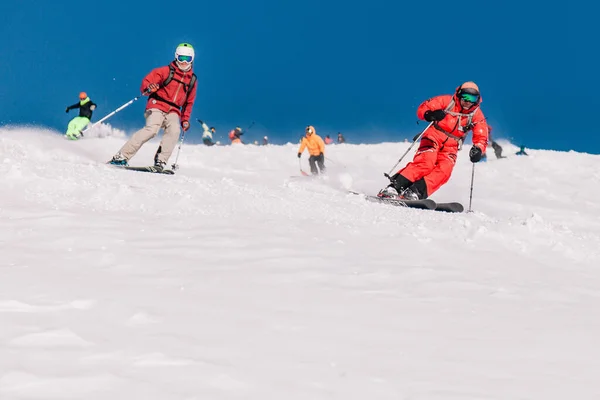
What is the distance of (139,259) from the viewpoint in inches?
143

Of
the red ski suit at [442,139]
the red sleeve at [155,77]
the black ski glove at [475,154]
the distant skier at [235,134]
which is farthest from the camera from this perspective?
the distant skier at [235,134]

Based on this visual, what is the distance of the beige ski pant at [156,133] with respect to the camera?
385 inches

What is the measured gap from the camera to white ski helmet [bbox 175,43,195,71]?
962cm

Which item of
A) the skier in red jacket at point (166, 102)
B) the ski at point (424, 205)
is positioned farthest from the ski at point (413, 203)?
the skier in red jacket at point (166, 102)

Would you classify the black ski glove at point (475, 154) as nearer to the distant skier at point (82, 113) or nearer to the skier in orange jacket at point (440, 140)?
the skier in orange jacket at point (440, 140)

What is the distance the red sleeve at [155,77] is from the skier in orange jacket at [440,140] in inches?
142

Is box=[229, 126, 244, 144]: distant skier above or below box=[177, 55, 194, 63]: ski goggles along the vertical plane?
above

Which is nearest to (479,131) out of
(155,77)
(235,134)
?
(155,77)

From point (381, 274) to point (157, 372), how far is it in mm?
1930

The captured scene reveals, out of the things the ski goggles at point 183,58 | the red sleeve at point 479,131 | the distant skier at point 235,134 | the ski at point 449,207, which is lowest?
the ski at point 449,207

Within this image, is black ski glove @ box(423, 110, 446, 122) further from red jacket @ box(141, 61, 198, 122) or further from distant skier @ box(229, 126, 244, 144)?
distant skier @ box(229, 126, 244, 144)

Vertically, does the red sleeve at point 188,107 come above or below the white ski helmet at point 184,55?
below

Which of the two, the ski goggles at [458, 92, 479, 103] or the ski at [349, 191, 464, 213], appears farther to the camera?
the ski goggles at [458, 92, 479, 103]

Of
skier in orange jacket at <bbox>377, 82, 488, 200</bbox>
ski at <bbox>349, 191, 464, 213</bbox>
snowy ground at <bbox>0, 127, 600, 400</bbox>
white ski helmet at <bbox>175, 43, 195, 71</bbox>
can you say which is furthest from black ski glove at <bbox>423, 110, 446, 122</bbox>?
white ski helmet at <bbox>175, 43, 195, 71</bbox>
